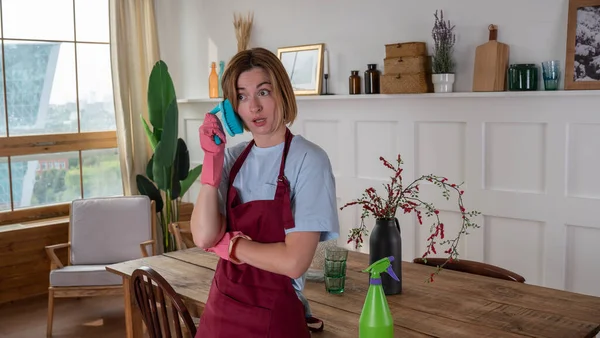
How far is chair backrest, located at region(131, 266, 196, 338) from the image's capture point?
2.11 metres

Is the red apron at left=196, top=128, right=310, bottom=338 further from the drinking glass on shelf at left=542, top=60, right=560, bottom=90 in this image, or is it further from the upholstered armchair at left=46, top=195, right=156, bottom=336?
the upholstered armchair at left=46, top=195, right=156, bottom=336

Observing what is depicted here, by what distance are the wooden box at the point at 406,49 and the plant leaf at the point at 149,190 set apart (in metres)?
2.18

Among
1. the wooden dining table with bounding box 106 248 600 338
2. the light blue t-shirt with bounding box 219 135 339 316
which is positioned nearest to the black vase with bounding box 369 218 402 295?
the wooden dining table with bounding box 106 248 600 338

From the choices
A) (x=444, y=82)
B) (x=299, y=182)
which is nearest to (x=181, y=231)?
(x=444, y=82)

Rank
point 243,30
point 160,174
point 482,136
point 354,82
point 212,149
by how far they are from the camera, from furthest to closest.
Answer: point 243,30 → point 160,174 → point 354,82 → point 482,136 → point 212,149

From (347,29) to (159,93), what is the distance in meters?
1.54

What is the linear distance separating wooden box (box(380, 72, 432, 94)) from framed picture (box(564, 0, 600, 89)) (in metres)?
0.83

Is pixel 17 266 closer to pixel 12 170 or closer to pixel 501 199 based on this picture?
pixel 12 170

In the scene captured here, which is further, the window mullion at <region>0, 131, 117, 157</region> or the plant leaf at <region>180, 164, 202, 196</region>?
the plant leaf at <region>180, 164, 202, 196</region>

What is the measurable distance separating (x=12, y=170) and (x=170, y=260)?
275 centimetres

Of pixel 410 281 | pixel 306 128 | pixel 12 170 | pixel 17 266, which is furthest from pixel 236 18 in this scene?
pixel 410 281

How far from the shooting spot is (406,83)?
4039 mm

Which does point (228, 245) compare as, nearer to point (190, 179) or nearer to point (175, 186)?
point (175, 186)

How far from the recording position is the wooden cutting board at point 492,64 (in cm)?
368
